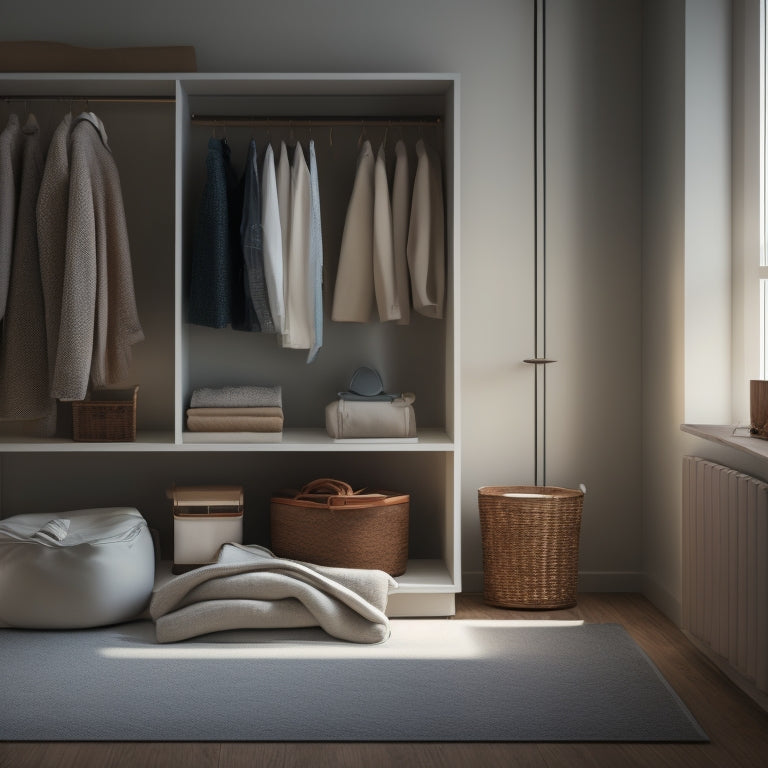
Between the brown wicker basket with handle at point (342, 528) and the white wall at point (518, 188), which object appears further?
the white wall at point (518, 188)

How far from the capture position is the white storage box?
10.7 feet

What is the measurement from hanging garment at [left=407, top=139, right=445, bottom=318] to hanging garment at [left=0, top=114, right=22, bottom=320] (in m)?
1.39

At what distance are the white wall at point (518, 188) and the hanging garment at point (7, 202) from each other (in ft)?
2.00

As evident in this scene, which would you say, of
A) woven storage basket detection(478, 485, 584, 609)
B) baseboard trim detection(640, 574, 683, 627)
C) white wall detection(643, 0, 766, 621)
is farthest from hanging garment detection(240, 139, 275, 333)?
baseboard trim detection(640, 574, 683, 627)

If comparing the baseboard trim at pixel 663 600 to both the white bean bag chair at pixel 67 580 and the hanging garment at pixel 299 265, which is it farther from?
the white bean bag chair at pixel 67 580

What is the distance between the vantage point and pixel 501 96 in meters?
3.58

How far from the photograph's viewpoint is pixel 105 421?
10.7ft

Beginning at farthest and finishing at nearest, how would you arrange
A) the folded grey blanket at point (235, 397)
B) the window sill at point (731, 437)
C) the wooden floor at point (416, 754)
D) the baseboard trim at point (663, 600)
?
1. the folded grey blanket at point (235, 397)
2. the baseboard trim at point (663, 600)
3. the window sill at point (731, 437)
4. the wooden floor at point (416, 754)

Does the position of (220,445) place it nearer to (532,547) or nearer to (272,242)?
(272,242)

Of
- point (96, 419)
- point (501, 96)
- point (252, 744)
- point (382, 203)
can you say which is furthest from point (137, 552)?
point (501, 96)

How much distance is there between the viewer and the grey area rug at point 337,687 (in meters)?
2.24

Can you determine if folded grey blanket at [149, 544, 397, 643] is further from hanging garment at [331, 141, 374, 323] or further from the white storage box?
hanging garment at [331, 141, 374, 323]

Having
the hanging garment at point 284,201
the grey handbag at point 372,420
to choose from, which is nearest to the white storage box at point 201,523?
the grey handbag at point 372,420

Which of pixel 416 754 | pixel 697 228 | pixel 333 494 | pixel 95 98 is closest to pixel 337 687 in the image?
pixel 416 754
